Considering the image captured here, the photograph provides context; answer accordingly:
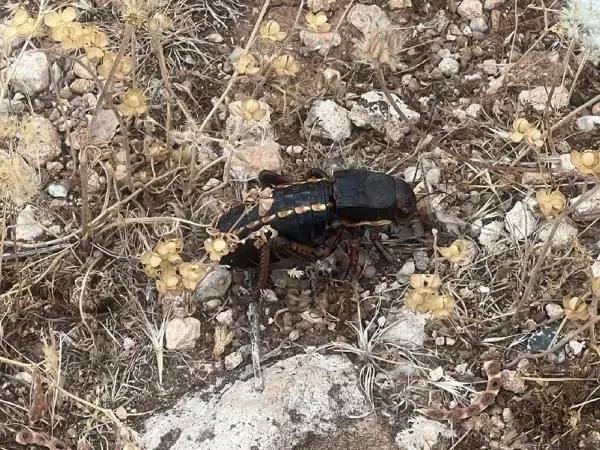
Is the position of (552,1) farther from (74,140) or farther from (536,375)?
(74,140)

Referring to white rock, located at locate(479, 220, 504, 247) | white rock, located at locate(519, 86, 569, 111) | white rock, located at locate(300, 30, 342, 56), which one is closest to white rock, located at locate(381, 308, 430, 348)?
white rock, located at locate(479, 220, 504, 247)

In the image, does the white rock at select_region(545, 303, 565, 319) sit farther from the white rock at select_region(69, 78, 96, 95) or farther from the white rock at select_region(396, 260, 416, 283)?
the white rock at select_region(69, 78, 96, 95)

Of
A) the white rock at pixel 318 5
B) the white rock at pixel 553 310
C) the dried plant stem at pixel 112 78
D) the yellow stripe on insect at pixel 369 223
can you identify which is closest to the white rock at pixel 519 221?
the white rock at pixel 553 310

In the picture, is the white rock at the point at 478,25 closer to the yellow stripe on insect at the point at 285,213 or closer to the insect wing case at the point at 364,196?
the insect wing case at the point at 364,196

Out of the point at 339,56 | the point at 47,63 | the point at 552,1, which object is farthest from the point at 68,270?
the point at 552,1

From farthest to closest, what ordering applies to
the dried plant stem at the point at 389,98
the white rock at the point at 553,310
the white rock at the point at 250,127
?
the white rock at the point at 250,127
the white rock at the point at 553,310
the dried plant stem at the point at 389,98

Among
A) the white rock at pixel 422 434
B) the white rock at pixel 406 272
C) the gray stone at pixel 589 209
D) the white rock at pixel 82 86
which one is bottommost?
the white rock at pixel 422 434
